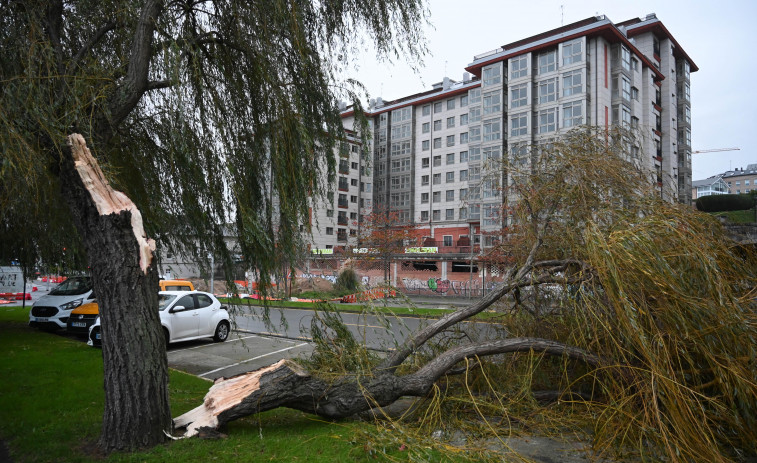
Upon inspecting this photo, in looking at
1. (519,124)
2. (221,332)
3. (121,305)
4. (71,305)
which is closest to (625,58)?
(519,124)

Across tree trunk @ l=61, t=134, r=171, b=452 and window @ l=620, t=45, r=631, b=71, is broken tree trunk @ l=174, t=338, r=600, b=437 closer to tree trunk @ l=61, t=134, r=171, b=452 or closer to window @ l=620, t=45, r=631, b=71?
tree trunk @ l=61, t=134, r=171, b=452

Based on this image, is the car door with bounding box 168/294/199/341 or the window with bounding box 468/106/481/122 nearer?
the car door with bounding box 168/294/199/341

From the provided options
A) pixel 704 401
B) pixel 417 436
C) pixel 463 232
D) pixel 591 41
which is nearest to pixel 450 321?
pixel 417 436

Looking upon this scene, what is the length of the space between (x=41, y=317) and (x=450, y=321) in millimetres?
14135

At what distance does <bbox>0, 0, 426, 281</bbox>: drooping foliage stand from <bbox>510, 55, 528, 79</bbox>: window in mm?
41116

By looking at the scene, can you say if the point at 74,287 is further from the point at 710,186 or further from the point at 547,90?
the point at 710,186

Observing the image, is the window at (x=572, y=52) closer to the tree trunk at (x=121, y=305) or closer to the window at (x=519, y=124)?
the window at (x=519, y=124)

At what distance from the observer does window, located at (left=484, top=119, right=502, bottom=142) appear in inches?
1847

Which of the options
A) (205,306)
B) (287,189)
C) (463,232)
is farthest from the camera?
(463,232)

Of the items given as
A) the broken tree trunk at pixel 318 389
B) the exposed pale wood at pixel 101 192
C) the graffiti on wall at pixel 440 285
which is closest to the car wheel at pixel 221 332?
the broken tree trunk at pixel 318 389

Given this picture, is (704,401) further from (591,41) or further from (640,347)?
(591,41)

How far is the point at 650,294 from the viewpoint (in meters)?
5.29

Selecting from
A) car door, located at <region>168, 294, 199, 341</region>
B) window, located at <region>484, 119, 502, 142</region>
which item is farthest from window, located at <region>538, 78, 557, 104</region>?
car door, located at <region>168, 294, 199, 341</region>

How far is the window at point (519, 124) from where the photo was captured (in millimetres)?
44375
